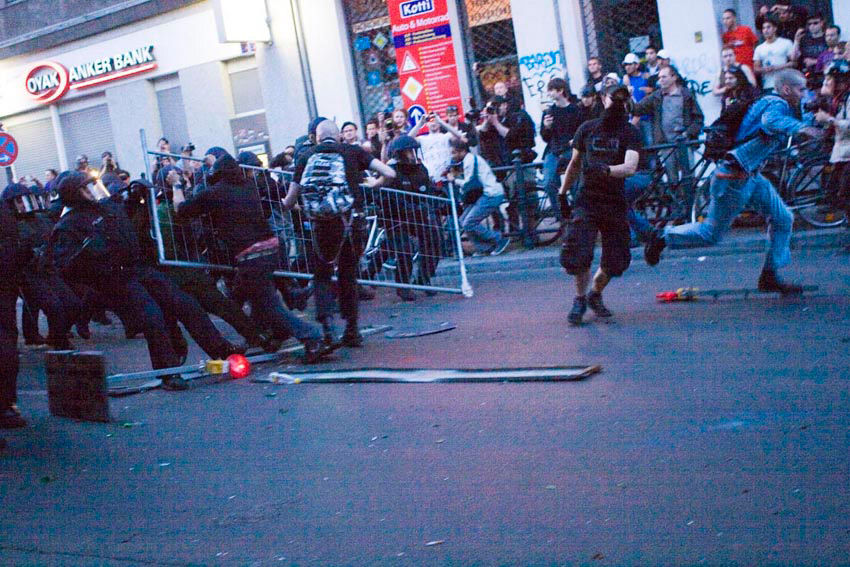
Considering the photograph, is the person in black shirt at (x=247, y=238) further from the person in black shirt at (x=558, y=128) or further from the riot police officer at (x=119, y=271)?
the person in black shirt at (x=558, y=128)

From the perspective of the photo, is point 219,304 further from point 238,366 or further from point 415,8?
point 415,8

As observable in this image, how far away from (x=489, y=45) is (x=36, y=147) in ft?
44.7

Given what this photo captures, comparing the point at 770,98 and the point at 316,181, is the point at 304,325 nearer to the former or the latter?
the point at 316,181

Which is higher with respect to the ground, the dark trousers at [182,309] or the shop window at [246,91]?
the shop window at [246,91]

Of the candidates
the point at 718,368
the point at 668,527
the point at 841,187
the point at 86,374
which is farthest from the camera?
the point at 841,187

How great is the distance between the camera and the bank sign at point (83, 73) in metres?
25.7

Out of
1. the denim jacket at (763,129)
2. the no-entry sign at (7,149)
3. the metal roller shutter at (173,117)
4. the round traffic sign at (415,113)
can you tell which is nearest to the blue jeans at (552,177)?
the round traffic sign at (415,113)

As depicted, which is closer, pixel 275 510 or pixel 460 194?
pixel 275 510

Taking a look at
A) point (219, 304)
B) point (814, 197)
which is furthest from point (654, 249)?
point (814, 197)

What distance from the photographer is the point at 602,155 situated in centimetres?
955

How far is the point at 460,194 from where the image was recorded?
15.9m

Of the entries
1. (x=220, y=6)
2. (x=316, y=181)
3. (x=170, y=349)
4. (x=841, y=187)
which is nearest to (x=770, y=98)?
(x=841, y=187)

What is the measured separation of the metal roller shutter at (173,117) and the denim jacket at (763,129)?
57.9 ft

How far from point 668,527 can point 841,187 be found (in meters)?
7.95
